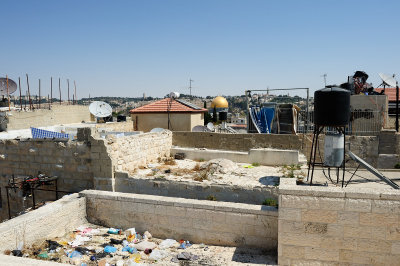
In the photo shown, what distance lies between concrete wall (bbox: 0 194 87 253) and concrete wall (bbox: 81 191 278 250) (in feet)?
1.38

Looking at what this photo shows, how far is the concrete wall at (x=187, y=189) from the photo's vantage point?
25.7 feet

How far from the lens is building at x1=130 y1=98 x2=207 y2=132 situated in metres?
18.6

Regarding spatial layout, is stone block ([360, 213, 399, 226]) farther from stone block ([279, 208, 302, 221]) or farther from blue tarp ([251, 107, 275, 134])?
blue tarp ([251, 107, 275, 134])

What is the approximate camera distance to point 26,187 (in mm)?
9516

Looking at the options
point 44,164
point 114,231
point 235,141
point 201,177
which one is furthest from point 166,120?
point 114,231

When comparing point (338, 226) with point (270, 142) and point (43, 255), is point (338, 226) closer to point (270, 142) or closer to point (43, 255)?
point (43, 255)

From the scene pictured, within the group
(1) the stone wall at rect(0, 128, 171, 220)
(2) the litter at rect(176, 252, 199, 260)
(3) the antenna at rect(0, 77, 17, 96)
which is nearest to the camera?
(2) the litter at rect(176, 252, 199, 260)

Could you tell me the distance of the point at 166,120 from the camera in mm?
18922

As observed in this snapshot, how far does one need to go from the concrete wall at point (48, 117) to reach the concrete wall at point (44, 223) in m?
14.6

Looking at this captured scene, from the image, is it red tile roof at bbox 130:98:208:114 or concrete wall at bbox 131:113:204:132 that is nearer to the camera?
concrete wall at bbox 131:113:204:132

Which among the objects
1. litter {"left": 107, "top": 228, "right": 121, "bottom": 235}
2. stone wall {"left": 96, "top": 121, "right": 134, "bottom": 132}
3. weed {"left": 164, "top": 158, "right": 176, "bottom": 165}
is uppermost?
stone wall {"left": 96, "top": 121, "right": 134, "bottom": 132}

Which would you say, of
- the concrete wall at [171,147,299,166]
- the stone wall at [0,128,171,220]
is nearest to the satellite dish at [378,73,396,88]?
the concrete wall at [171,147,299,166]

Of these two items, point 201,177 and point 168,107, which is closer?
point 201,177

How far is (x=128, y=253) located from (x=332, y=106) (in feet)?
17.5
